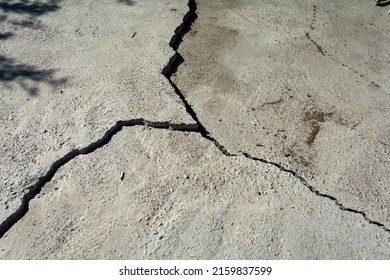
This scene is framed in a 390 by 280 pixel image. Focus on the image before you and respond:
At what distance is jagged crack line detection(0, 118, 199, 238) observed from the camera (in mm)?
2291

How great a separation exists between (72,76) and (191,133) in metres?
1.10

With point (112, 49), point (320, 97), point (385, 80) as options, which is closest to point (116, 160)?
point (112, 49)

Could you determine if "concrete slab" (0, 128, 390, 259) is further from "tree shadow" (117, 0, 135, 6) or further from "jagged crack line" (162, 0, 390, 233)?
"tree shadow" (117, 0, 135, 6)

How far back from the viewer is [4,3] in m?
4.05

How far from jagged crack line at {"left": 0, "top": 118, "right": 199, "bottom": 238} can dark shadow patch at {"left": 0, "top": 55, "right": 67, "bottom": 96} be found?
0.71 metres

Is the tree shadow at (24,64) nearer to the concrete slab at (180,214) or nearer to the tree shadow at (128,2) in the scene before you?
the tree shadow at (128,2)

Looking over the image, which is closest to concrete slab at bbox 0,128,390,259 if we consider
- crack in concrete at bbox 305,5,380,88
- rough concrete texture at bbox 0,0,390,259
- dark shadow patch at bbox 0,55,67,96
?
rough concrete texture at bbox 0,0,390,259

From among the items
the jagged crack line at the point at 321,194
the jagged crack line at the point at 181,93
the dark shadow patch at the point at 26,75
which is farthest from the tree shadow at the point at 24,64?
the jagged crack line at the point at 321,194

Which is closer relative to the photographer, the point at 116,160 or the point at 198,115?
the point at 116,160

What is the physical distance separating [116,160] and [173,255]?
75 cm

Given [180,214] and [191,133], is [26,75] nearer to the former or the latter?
[191,133]

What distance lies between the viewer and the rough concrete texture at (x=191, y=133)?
2256 mm

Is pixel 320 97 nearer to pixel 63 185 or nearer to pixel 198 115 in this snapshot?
pixel 198 115

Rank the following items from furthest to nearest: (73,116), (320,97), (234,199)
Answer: (320,97), (73,116), (234,199)
